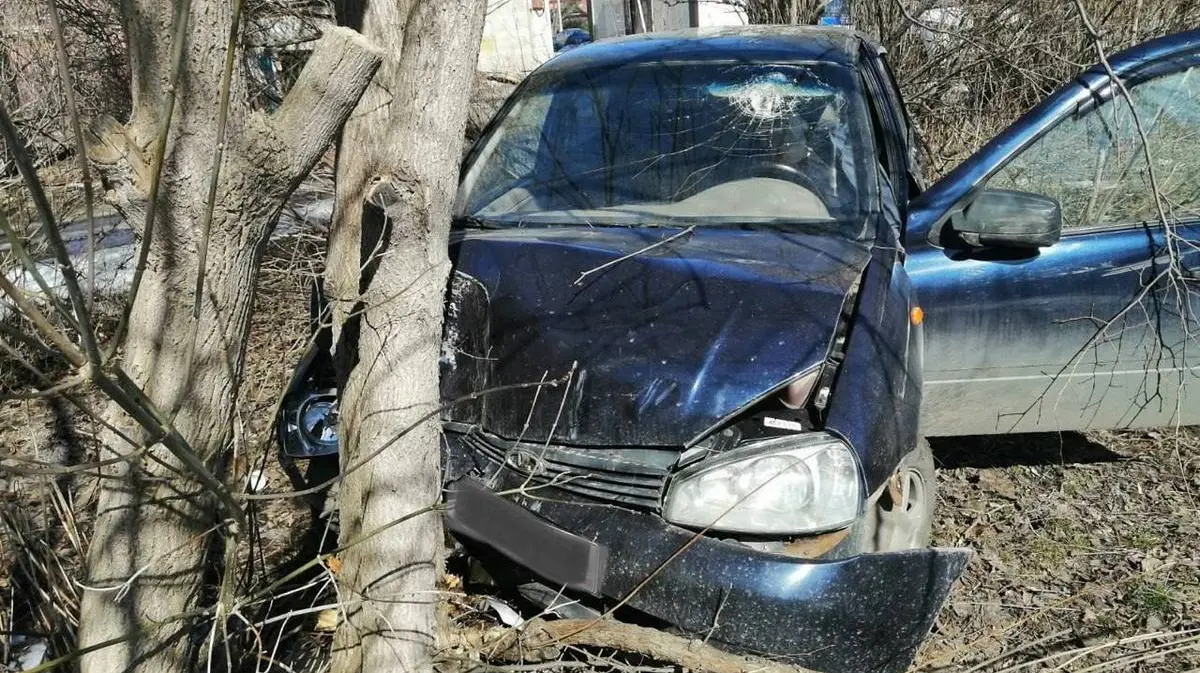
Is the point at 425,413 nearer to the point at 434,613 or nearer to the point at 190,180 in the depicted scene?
the point at 434,613

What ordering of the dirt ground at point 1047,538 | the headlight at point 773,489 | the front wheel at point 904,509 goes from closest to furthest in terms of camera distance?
1. the headlight at point 773,489
2. the front wheel at point 904,509
3. the dirt ground at point 1047,538

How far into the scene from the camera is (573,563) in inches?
96.5

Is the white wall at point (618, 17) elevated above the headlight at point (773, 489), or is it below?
above

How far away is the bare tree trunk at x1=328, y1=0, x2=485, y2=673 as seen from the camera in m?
2.31

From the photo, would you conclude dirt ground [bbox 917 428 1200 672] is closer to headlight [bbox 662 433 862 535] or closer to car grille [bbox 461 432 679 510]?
headlight [bbox 662 433 862 535]

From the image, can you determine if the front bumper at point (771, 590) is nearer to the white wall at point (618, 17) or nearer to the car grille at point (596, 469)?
the car grille at point (596, 469)

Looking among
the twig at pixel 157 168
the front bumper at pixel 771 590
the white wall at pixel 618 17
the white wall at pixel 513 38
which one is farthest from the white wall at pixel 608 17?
the twig at pixel 157 168

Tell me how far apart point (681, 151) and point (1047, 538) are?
6.65 ft

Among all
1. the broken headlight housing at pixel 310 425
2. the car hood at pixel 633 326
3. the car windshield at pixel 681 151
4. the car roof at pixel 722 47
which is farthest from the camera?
the car roof at pixel 722 47

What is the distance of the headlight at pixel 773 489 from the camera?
8.04 ft

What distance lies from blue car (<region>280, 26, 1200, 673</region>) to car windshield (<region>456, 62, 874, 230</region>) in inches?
0.5

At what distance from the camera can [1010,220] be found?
10.7 ft

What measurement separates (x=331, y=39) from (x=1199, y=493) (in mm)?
3803

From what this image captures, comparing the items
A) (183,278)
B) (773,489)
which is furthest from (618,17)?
(183,278)
